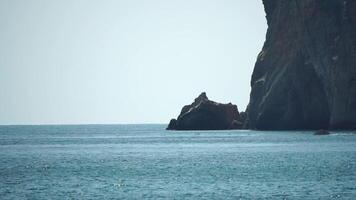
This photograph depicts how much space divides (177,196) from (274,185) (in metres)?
8.72

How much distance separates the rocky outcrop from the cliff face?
14.5 meters

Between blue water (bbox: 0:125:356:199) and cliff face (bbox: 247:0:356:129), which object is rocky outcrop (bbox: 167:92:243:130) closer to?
cliff face (bbox: 247:0:356:129)

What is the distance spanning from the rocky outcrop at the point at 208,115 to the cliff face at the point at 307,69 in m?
14.5

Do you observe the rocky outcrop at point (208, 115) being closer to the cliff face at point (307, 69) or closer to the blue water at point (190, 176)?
the cliff face at point (307, 69)

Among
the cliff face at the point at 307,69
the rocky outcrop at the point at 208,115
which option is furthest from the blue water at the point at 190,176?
the rocky outcrop at the point at 208,115

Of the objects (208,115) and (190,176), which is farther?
(208,115)

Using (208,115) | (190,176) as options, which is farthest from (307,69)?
(190,176)

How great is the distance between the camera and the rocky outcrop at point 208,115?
597ft

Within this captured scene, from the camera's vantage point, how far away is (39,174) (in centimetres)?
6650

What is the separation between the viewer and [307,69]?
14962cm

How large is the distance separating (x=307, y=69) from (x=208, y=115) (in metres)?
43.7

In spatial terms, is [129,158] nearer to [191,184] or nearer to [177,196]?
[191,184]

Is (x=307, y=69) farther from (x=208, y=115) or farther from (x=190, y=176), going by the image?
(x=190, y=176)

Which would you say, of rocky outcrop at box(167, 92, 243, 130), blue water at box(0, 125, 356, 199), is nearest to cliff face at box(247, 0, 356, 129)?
rocky outcrop at box(167, 92, 243, 130)
